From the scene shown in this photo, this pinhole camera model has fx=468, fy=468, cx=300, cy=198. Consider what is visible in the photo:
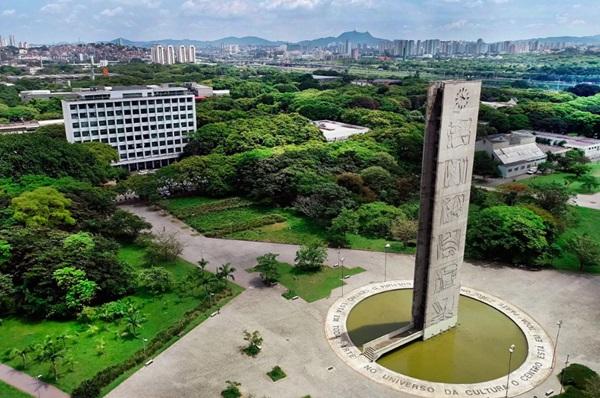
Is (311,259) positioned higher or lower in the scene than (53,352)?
higher

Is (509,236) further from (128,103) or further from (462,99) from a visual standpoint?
(128,103)

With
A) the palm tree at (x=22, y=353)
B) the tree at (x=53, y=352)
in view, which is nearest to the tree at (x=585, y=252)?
the tree at (x=53, y=352)

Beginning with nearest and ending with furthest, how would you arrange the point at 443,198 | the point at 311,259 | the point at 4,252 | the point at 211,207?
the point at 443,198 → the point at 4,252 → the point at 311,259 → the point at 211,207

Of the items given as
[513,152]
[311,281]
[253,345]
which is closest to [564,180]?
[513,152]

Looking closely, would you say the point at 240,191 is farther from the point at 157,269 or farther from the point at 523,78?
the point at 523,78

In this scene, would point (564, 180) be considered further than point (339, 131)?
No

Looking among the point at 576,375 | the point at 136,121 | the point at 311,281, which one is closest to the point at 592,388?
the point at 576,375

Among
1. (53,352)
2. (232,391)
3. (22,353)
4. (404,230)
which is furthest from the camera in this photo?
(404,230)

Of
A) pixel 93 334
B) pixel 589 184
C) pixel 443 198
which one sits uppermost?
pixel 443 198

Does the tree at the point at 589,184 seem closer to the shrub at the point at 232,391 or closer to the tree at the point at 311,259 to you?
the tree at the point at 311,259
